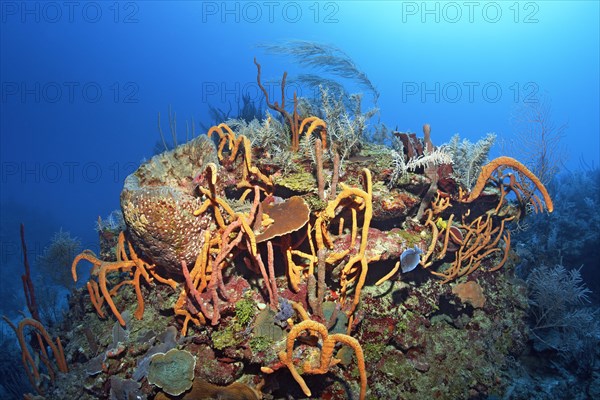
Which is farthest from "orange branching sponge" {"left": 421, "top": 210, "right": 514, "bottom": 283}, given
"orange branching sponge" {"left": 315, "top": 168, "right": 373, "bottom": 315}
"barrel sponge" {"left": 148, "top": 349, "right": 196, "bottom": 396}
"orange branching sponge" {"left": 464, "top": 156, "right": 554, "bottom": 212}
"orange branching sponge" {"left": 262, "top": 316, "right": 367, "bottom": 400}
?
"barrel sponge" {"left": 148, "top": 349, "right": 196, "bottom": 396}

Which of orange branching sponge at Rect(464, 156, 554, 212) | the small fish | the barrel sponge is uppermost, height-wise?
orange branching sponge at Rect(464, 156, 554, 212)

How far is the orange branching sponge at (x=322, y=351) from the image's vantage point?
2.37 metres

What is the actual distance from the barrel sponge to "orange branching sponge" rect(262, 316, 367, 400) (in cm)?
81

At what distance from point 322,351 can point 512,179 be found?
4070 mm

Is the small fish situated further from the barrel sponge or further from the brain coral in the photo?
the barrel sponge

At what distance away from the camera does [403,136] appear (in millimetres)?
4754

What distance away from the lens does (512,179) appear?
186 inches

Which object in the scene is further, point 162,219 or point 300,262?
point 300,262

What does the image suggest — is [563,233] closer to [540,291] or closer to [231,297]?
[540,291]

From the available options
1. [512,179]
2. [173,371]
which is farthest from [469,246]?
[173,371]

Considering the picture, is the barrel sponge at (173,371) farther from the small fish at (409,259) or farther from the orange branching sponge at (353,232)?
the small fish at (409,259)

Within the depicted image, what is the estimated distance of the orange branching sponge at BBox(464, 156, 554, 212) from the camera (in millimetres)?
3854

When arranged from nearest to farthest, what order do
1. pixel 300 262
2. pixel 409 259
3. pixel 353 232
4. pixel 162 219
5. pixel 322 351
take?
pixel 322 351 < pixel 162 219 < pixel 353 232 < pixel 409 259 < pixel 300 262

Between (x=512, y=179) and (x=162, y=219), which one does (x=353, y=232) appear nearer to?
(x=162, y=219)
